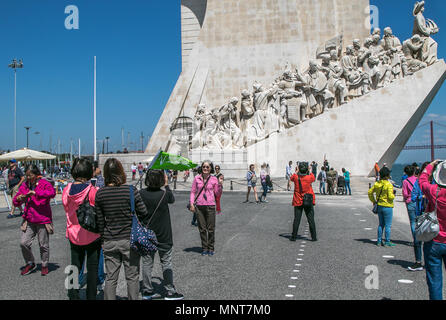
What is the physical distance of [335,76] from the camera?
18828 mm

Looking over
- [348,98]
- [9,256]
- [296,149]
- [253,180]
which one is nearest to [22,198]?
[9,256]

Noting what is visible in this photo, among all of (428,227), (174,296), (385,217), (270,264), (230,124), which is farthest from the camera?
(230,124)

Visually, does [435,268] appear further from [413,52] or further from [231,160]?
[413,52]

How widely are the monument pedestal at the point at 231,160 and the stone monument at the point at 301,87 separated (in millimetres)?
45

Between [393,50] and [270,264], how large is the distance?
1615 cm

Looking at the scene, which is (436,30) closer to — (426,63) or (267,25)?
(426,63)

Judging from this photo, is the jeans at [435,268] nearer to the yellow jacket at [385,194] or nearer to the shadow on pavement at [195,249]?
the yellow jacket at [385,194]

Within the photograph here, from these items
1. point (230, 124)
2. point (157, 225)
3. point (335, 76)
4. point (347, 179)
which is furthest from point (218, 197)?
point (230, 124)

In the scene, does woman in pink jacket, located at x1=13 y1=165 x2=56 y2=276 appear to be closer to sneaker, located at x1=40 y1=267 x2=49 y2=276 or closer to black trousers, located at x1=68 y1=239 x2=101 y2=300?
sneaker, located at x1=40 y1=267 x2=49 y2=276

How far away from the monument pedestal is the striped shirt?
15.5 meters

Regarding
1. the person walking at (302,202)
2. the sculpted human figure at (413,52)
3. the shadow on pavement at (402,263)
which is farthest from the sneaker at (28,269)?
the sculpted human figure at (413,52)

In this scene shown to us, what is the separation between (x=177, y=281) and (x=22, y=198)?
209 cm

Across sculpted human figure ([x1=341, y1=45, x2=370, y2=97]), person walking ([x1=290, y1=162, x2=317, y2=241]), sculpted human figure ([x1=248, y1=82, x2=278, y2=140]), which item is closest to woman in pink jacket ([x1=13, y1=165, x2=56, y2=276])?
person walking ([x1=290, y1=162, x2=317, y2=241])

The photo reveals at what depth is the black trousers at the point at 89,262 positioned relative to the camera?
11.5 feet
